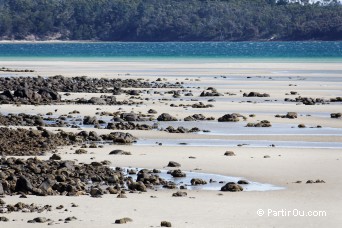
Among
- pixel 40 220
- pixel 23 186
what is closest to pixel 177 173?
pixel 23 186

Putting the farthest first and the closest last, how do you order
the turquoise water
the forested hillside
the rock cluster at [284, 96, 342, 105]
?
1. the forested hillside
2. the turquoise water
3. the rock cluster at [284, 96, 342, 105]

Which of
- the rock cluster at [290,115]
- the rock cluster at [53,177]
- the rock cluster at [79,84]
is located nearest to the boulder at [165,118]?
the rock cluster at [290,115]

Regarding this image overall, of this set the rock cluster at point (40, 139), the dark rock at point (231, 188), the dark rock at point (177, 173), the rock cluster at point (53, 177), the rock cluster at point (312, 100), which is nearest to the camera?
the rock cluster at point (53, 177)

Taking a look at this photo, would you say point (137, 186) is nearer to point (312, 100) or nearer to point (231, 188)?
point (231, 188)

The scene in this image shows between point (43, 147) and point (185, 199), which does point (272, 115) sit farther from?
point (185, 199)

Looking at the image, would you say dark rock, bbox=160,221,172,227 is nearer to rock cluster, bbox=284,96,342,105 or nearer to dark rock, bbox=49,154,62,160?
dark rock, bbox=49,154,62,160

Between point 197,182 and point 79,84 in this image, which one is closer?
point 197,182

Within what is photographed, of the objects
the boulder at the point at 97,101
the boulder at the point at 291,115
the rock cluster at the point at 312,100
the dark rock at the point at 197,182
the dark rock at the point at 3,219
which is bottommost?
the rock cluster at the point at 312,100

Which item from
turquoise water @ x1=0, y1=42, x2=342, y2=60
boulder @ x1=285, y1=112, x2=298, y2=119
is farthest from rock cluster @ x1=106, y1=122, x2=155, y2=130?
turquoise water @ x1=0, y1=42, x2=342, y2=60

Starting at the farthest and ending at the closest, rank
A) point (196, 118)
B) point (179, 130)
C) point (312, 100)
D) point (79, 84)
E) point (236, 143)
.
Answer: point (79, 84) → point (312, 100) → point (196, 118) → point (179, 130) → point (236, 143)

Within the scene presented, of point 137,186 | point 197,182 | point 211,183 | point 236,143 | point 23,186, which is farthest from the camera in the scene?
point 236,143

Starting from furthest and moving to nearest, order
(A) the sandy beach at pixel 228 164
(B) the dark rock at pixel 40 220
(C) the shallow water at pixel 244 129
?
(C) the shallow water at pixel 244 129 → (A) the sandy beach at pixel 228 164 → (B) the dark rock at pixel 40 220

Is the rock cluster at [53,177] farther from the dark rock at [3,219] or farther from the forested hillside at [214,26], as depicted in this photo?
the forested hillside at [214,26]

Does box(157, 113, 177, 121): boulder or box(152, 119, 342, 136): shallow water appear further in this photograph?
box(157, 113, 177, 121): boulder
